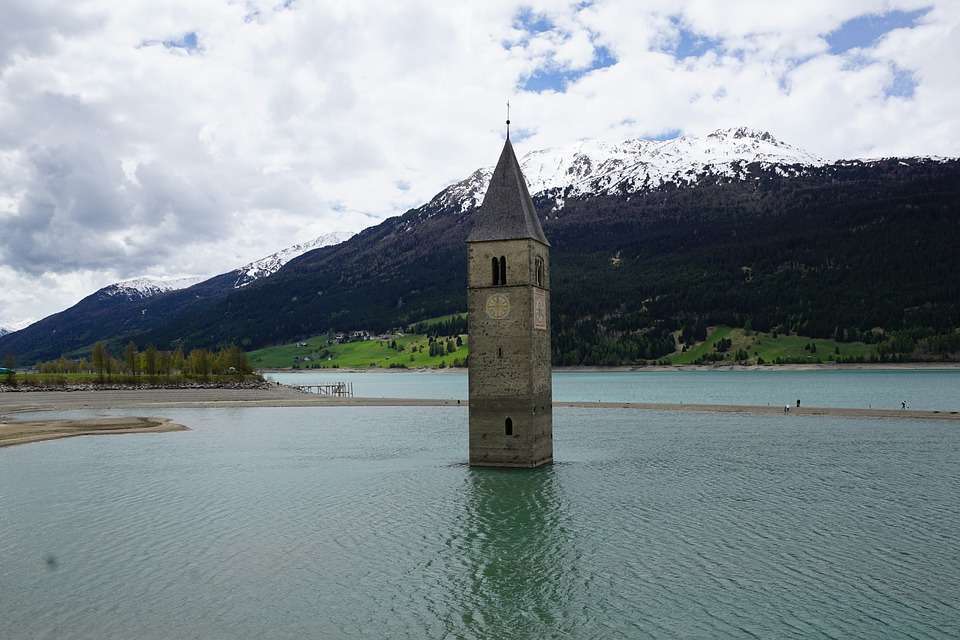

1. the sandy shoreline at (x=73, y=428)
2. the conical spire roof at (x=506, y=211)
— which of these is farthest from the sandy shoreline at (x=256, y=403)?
the conical spire roof at (x=506, y=211)

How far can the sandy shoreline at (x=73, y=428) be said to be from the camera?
72.9 meters

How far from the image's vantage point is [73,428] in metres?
81.2

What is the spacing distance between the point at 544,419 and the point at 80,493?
2837 centimetres

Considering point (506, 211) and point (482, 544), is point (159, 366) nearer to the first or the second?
point (506, 211)

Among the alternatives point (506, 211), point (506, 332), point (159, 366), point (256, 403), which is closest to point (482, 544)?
point (506, 332)

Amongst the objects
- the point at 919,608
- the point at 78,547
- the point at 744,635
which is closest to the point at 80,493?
the point at 78,547

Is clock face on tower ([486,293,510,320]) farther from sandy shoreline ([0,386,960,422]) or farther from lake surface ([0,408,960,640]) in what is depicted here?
sandy shoreline ([0,386,960,422])

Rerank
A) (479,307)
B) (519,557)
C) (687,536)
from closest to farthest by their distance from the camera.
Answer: (519,557)
(687,536)
(479,307)

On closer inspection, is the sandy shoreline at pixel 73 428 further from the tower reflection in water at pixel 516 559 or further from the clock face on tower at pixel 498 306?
the tower reflection in water at pixel 516 559

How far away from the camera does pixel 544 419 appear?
51719 mm

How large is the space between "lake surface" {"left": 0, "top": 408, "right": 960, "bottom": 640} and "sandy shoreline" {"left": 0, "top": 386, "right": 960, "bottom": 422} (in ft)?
95.3

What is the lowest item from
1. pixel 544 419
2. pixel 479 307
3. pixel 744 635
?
pixel 744 635

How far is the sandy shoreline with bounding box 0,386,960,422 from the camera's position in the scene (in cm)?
9112

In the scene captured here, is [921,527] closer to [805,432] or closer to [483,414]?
[483,414]
